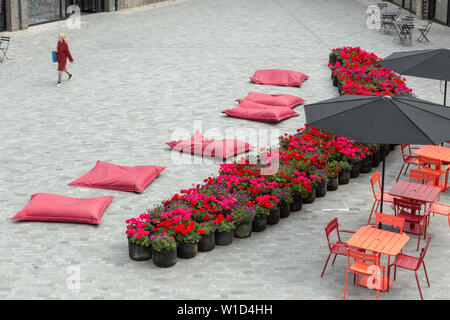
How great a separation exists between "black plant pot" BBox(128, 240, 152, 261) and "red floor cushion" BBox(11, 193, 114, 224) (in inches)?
54.6

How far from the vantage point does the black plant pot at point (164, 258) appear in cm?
1018

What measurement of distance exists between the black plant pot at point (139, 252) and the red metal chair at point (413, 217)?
4.27 m

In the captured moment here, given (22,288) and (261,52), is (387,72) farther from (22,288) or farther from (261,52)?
(22,288)

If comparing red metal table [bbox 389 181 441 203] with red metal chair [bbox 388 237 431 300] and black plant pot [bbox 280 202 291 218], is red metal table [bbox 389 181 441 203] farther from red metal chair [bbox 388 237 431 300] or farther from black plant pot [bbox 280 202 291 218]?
black plant pot [bbox 280 202 291 218]

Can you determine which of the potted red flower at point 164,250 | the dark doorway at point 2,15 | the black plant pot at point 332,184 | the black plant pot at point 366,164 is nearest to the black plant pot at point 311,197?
the black plant pot at point 332,184

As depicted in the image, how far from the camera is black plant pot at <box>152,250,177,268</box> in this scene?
1018cm

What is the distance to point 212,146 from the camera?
1490cm

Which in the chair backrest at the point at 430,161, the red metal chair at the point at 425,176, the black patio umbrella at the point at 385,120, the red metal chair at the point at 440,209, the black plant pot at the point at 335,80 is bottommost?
the red metal chair at the point at 440,209

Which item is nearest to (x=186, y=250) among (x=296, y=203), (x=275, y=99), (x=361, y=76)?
(x=296, y=203)

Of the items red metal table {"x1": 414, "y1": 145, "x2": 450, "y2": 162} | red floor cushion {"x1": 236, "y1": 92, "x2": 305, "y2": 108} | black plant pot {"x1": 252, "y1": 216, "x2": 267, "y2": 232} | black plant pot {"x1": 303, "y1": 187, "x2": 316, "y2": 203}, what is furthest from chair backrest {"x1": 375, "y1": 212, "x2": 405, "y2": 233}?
red floor cushion {"x1": 236, "y1": 92, "x2": 305, "y2": 108}

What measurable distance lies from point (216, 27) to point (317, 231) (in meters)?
22.2

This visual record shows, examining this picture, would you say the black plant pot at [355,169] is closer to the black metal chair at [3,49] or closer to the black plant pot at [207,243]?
the black plant pot at [207,243]

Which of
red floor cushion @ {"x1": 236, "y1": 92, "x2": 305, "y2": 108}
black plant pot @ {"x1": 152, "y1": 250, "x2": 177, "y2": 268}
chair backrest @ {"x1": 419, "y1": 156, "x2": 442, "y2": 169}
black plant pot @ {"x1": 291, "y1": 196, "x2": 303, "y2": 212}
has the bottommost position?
black plant pot @ {"x1": 152, "y1": 250, "x2": 177, "y2": 268}
